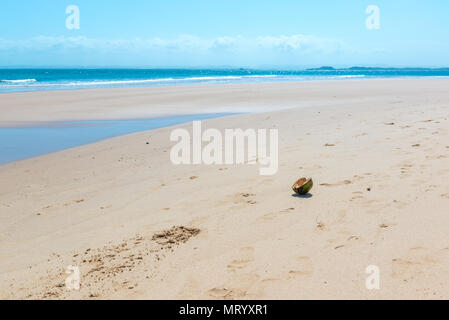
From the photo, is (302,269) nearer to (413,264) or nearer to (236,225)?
(413,264)

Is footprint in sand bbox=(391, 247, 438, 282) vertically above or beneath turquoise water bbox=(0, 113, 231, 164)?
beneath

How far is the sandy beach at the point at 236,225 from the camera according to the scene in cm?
280

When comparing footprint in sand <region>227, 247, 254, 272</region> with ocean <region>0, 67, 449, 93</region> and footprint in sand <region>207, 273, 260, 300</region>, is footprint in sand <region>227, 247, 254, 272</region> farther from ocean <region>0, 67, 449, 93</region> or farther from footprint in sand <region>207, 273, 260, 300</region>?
ocean <region>0, 67, 449, 93</region>

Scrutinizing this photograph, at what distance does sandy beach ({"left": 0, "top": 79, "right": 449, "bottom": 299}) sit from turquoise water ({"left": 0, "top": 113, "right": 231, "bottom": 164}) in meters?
1.50

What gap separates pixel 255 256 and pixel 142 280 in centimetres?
87

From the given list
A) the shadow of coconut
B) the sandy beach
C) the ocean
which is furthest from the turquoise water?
the ocean

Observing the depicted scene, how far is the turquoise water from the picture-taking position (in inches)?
336

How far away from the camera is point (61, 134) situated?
1059 centimetres

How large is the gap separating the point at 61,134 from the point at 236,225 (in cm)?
817

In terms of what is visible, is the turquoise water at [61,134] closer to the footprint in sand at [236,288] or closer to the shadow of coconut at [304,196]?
the shadow of coconut at [304,196]

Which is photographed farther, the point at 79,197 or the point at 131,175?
the point at 131,175

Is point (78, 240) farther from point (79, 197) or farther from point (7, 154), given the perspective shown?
point (7, 154)
